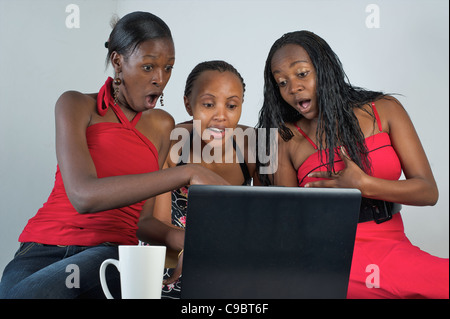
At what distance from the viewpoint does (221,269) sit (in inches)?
25.3

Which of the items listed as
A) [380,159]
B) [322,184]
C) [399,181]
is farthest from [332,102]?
[322,184]

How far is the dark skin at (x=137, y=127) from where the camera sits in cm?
83

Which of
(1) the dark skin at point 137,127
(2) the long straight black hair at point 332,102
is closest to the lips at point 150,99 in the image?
(1) the dark skin at point 137,127

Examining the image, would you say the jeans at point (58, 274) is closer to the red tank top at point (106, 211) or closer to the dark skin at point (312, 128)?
the red tank top at point (106, 211)

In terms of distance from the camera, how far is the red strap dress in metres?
1.06

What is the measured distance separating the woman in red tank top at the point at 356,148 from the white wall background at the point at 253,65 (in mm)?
647

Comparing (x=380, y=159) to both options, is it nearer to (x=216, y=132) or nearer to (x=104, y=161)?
(x=216, y=132)

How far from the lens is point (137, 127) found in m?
1.30

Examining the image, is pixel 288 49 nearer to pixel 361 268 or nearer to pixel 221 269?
pixel 361 268

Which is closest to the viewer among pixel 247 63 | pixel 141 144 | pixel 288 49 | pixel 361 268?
pixel 361 268

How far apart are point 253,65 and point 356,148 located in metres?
1.20

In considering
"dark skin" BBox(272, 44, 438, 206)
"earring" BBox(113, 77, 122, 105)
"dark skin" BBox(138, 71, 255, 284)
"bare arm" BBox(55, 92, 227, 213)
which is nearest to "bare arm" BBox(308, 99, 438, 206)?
"dark skin" BBox(272, 44, 438, 206)
